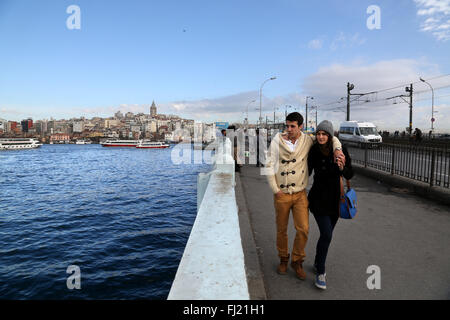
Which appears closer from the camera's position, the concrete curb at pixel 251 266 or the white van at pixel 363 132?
the concrete curb at pixel 251 266

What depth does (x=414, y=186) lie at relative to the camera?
774 cm

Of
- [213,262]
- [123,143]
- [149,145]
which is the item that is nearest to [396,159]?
[213,262]

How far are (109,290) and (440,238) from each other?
8372mm

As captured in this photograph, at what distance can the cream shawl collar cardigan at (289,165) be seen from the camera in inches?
123

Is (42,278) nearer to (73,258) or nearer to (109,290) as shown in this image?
(73,258)

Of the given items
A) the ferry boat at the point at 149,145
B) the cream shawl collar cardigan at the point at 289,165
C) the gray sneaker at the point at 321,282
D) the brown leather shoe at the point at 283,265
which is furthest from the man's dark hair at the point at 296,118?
the ferry boat at the point at 149,145

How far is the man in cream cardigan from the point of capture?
312 centimetres

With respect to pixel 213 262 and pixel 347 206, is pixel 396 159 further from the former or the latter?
pixel 213 262

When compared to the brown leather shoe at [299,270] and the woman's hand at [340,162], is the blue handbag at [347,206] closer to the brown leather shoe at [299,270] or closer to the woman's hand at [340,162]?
the woman's hand at [340,162]

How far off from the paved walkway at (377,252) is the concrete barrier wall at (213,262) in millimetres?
605

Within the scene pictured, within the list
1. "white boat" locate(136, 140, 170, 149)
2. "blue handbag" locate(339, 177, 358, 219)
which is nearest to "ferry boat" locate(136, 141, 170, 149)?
"white boat" locate(136, 140, 170, 149)

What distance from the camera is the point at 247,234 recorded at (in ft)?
14.1
